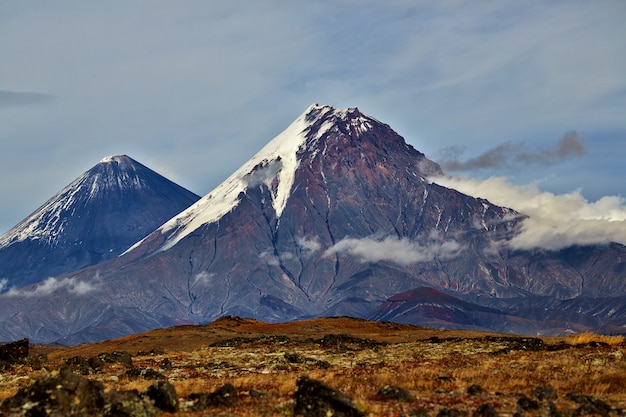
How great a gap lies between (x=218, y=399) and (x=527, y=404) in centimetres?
975

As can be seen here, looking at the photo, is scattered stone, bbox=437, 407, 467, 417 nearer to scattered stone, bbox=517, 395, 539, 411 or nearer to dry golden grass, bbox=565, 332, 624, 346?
scattered stone, bbox=517, 395, 539, 411

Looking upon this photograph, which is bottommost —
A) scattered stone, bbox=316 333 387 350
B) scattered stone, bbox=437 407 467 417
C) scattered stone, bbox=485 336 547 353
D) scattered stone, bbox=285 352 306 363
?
scattered stone, bbox=437 407 467 417

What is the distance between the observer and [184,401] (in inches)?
1238

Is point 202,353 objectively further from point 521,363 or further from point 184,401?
point 184,401

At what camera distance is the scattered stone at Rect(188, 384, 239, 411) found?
1185 inches

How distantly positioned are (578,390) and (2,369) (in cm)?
3063

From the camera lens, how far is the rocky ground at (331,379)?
27.6m

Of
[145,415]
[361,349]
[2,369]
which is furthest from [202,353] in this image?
[145,415]

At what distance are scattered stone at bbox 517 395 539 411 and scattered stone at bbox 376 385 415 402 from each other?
3.85m

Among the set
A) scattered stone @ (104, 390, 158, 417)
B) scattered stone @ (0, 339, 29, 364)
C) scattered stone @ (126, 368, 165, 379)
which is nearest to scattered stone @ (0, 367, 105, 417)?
scattered stone @ (104, 390, 158, 417)

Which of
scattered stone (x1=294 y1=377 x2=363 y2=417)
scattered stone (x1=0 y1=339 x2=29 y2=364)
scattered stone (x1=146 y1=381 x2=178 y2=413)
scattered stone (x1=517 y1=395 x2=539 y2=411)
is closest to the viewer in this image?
scattered stone (x1=294 y1=377 x2=363 y2=417)

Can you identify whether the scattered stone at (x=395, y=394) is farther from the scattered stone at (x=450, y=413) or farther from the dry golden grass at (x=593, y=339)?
the dry golden grass at (x=593, y=339)

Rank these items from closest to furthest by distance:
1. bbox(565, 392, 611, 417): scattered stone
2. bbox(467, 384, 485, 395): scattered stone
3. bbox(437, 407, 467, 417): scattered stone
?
bbox(437, 407, 467, 417): scattered stone < bbox(565, 392, 611, 417): scattered stone < bbox(467, 384, 485, 395): scattered stone

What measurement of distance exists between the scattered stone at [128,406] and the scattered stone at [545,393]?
1235 cm
